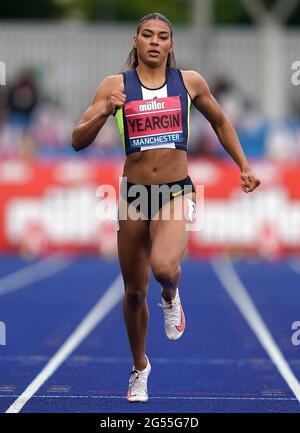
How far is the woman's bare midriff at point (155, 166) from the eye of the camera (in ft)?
28.8

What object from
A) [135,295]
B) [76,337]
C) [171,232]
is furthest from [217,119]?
[76,337]

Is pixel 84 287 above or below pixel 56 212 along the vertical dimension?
below

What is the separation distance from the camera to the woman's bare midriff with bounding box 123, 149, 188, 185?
8.77 m

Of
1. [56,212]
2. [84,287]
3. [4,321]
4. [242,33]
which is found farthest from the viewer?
[242,33]

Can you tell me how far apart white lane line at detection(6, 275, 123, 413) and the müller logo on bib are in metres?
1.78

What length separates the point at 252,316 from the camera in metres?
14.4

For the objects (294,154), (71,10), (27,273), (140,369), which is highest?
(71,10)

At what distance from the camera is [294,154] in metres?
24.1

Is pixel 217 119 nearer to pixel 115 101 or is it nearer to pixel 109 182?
pixel 115 101

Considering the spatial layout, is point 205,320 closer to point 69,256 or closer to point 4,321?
point 4,321

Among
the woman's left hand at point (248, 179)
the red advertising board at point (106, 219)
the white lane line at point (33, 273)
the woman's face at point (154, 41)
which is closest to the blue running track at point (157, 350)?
the white lane line at point (33, 273)

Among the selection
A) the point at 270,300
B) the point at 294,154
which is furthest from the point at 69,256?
the point at 270,300

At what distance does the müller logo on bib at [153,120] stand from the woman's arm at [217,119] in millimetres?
187

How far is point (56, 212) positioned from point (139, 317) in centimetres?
1327
